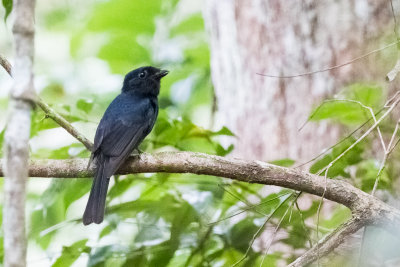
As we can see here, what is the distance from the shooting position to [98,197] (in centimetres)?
329

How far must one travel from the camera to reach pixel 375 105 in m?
3.35

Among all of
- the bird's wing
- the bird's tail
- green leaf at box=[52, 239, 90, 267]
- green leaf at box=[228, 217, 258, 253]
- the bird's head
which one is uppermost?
the bird's head

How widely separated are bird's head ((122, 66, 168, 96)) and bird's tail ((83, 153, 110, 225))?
1282 millimetres

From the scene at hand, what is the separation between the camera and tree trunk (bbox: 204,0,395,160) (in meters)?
4.11

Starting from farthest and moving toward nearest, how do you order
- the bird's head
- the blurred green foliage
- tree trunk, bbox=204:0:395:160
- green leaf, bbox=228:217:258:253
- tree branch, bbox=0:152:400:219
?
the bird's head < tree trunk, bbox=204:0:395:160 < green leaf, bbox=228:217:258:253 < the blurred green foliage < tree branch, bbox=0:152:400:219

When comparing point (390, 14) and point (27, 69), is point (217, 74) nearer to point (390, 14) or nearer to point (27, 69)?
point (390, 14)

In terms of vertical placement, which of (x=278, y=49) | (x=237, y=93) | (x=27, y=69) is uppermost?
(x=27, y=69)

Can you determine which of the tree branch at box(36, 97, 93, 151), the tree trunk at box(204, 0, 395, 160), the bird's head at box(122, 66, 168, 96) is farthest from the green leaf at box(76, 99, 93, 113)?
the tree trunk at box(204, 0, 395, 160)

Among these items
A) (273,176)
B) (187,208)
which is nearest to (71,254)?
(187,208)

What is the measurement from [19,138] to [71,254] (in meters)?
1.61

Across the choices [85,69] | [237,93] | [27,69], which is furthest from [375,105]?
[85,69]

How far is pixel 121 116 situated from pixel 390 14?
173 cm

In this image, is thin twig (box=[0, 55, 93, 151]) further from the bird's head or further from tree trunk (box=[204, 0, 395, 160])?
tree trunk (box=[204, 0, 395, 160])

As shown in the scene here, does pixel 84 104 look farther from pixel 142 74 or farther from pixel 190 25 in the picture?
pixel 190 25
